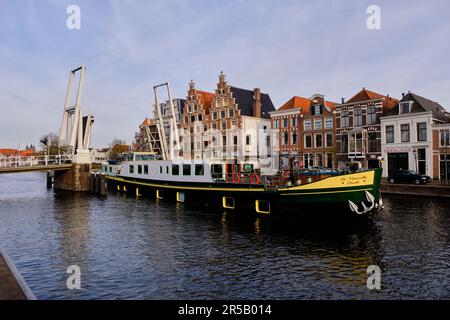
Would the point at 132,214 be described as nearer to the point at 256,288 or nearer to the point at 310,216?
the point at 310,216

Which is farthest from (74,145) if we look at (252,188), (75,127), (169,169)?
(252,188)

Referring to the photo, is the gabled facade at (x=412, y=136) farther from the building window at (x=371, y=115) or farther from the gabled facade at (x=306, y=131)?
the gabled facade at (x=306, y=131)

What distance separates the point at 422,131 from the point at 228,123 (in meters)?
30.1

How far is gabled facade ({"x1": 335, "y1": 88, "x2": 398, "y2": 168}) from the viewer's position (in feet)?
167

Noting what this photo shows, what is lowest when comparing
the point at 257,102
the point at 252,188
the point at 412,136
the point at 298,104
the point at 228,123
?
the point at 252,188

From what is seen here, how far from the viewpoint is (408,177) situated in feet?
139

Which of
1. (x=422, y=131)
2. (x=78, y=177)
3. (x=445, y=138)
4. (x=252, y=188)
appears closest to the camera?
(x=252, y=188)

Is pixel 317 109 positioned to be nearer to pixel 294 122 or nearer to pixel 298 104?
pixel 294 122

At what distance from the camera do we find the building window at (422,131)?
4650 cm

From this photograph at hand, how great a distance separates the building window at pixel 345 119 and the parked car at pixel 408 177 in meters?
12.2
